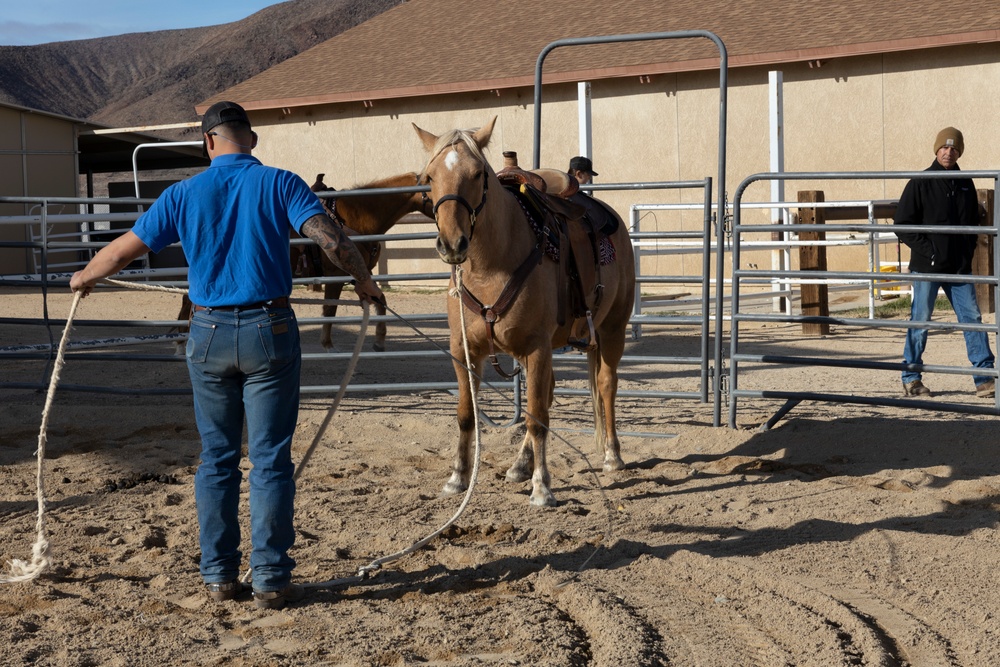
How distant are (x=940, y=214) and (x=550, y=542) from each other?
182 inches

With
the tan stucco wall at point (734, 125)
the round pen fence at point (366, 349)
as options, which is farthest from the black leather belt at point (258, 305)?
the tan stucco wall at point (734, 125)

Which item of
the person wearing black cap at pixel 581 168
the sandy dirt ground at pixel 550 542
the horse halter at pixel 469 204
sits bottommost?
the sandy dirt ground at pixel 550 542

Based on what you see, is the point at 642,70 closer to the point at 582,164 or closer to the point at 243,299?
the point at 582,164

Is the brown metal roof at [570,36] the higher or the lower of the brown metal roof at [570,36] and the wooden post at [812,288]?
the higher

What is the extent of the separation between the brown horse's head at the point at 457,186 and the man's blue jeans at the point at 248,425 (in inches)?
39.4

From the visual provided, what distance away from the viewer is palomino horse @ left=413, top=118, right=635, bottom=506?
16.2 ft

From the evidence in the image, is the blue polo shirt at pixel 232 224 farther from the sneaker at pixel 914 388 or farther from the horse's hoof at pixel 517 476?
the sneaker at pixel 914 388

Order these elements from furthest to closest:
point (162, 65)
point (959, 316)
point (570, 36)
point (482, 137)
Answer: point (162, 65), point (570, 36), point (959, 316), point (482, 137)

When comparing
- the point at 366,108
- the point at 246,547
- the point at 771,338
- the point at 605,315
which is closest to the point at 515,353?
the point at 605,315

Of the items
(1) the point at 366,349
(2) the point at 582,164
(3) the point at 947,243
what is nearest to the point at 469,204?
(2) the point at 582,164

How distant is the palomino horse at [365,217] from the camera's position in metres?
8.52

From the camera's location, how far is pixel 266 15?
83.9 meters

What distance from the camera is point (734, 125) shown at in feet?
59.4

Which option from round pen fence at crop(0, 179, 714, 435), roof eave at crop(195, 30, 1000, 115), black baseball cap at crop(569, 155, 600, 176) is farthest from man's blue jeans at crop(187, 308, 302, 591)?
roof eave at crop(195, 30, 1000, 115)
